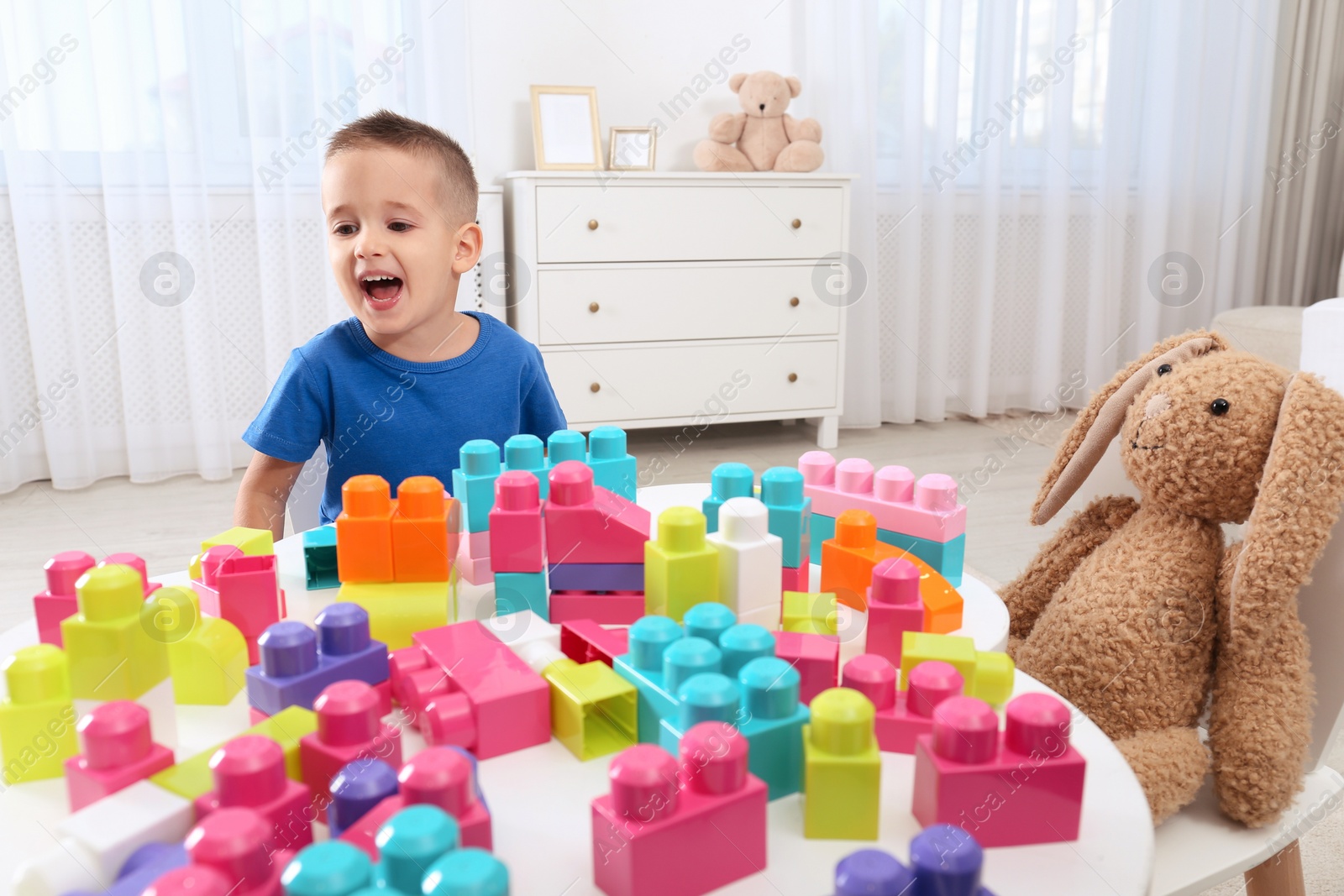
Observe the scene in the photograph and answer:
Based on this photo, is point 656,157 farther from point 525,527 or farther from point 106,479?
point 525,527

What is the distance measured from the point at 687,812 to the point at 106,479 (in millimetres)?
2821

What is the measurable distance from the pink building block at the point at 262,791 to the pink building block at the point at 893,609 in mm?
409

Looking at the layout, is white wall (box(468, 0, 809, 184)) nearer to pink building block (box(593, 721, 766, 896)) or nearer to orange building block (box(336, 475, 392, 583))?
orange building block (box(336, 475, 392, 583))

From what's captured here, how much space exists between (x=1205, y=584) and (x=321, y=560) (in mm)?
791

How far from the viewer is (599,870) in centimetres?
51

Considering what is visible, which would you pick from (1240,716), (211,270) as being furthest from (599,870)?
(211,270)

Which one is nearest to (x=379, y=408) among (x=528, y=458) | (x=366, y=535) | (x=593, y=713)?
(x=528, y=458)

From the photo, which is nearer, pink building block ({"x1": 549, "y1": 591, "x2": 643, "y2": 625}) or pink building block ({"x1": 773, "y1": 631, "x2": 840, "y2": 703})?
pink building block ({"x1": 773, "y1": 631, "x2": 840, "y2": 703})

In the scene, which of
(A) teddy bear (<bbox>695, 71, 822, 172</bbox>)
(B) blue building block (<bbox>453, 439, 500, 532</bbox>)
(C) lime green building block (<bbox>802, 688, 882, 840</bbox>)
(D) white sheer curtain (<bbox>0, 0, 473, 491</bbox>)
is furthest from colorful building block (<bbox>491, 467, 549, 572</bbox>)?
(A) teddy bear (<bbox>695, 71, 822, 172</bbox>)

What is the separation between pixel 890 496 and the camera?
949 millimetres

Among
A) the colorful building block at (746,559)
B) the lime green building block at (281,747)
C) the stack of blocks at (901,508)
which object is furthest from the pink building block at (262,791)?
the stack of blocks at (901,508)

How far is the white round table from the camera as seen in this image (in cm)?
52

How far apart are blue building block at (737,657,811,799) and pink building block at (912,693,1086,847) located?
2.9 inches

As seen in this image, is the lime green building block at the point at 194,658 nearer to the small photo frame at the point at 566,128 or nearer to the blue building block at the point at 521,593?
the blue building block at the point at 521,593
